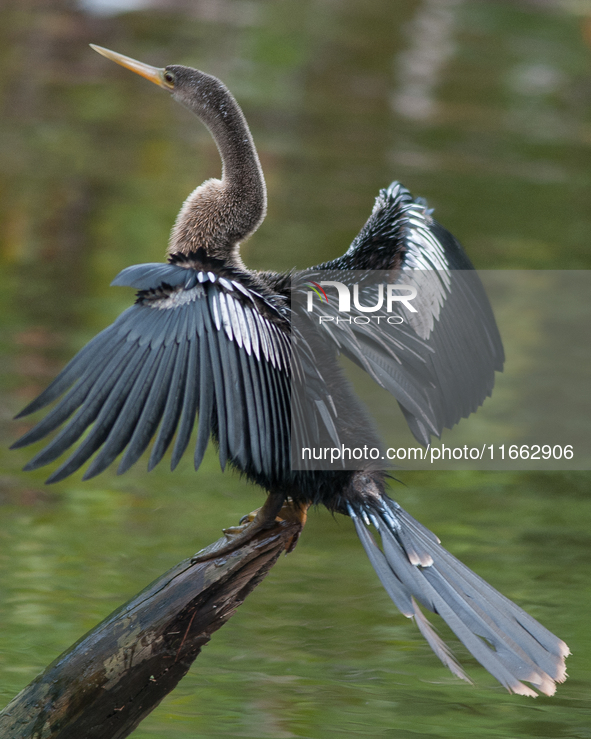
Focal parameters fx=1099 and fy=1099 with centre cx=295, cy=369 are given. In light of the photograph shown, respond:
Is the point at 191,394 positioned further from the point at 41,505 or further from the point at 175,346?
the point at 41,505

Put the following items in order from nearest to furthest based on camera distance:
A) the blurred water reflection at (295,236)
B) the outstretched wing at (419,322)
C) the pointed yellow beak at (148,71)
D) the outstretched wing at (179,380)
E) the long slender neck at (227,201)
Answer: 1. the outstretched wing at (179,380)
2. the outstretched wing at (419,322)
3. the long slender neck at (227,201)
4. the pointed yellow beak at (148,71)
5. the blurred water reflection at (295,236)

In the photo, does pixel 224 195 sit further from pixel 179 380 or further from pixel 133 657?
pixel 133 657

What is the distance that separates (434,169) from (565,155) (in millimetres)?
2163

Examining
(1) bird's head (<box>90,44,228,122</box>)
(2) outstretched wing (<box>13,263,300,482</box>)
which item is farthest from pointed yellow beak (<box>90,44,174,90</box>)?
(2) outstretched wing (<box>13,263,300,482</box>)

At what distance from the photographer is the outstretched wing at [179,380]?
8.14 feet

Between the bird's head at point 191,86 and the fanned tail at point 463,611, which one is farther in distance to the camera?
the bird's head at point 191,86

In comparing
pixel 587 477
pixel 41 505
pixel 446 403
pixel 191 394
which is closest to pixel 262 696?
pixel 446 403

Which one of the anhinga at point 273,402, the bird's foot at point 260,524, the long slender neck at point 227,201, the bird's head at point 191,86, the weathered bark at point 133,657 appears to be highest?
the bird's head at point 191,86

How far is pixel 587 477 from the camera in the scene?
6.46m

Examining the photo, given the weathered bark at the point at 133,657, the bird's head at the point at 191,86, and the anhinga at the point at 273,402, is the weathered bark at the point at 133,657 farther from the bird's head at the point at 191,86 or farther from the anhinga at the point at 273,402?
the bird's head at the point at 191,86

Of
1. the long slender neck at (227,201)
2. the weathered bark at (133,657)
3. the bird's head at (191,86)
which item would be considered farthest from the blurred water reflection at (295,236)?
the bird's head at (191,86)

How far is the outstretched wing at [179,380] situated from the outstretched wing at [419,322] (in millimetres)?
273

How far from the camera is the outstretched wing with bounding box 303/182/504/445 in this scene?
2.96 m

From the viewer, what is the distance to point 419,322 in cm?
320
